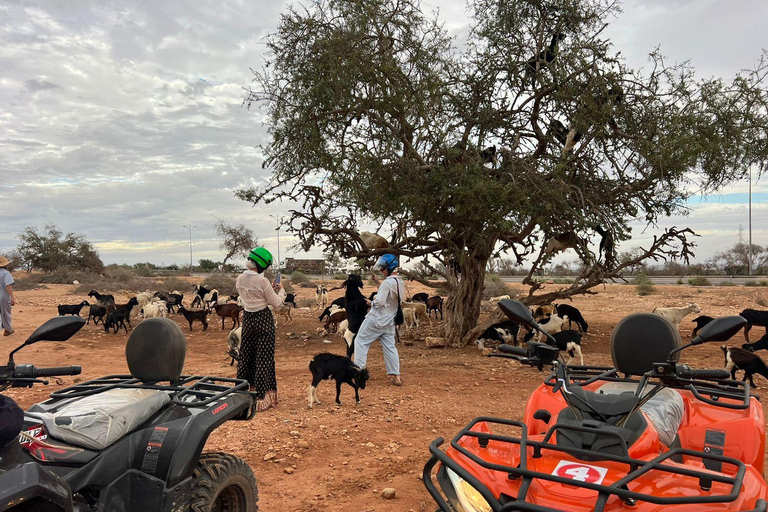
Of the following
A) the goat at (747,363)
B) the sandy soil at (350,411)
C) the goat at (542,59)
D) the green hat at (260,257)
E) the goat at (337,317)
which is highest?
the goat at (542,59)

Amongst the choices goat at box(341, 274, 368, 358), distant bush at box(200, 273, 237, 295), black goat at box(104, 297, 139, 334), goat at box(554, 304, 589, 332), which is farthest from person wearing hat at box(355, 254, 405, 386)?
distant bush at box(200, 273, 237, 295)

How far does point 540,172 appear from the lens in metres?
10.5

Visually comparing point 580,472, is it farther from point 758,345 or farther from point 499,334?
point 758,345

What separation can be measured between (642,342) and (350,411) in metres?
4.37

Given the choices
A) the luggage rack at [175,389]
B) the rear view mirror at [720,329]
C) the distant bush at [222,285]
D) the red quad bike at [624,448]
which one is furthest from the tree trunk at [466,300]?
the distant bush at [222,285]

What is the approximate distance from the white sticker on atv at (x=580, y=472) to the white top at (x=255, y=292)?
519 cm

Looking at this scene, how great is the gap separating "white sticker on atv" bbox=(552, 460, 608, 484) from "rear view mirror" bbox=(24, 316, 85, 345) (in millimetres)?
2356

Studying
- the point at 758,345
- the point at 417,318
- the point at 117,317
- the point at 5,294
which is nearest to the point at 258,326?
the point at 5,294

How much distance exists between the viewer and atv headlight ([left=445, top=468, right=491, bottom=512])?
209 centimetres

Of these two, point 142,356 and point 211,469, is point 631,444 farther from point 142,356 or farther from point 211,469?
point 142,356

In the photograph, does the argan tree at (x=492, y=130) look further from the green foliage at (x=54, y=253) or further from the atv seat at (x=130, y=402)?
the green foliage at (x=54, y=253)

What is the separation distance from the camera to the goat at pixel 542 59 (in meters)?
11.3

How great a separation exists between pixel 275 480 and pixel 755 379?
8726 mm

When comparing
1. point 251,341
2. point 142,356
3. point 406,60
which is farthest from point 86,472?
point 406,60
